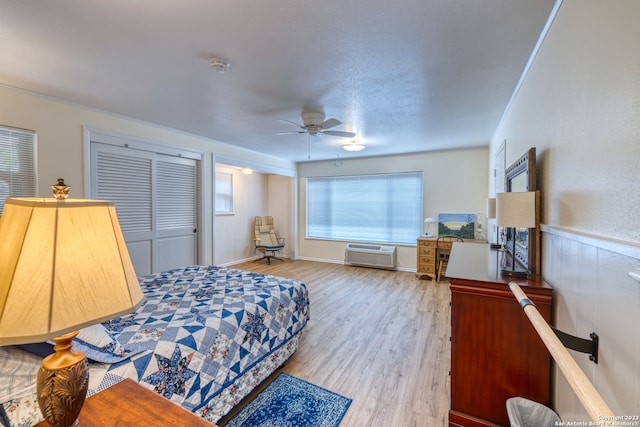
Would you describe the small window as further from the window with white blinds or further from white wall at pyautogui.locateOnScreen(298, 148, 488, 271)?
the window with white blinds

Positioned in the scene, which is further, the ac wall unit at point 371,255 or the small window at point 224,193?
the small window at point 224,193

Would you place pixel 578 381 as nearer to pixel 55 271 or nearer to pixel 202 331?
pixel 55 271

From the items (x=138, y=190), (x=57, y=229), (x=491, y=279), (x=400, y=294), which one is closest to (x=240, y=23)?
(x=57, y=229)

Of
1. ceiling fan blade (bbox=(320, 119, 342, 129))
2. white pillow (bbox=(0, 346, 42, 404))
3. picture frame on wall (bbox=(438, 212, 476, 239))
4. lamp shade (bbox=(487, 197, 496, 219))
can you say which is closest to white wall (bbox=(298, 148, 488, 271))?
picture frame on wall (bbox=(438, 212, 476, 239))

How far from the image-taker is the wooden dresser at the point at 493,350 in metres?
1.44

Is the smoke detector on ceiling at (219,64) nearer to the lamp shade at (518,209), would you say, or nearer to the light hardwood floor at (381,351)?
the lamp shade at (518,209)

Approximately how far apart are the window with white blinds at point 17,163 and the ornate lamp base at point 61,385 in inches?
118

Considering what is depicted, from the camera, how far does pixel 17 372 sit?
105cm

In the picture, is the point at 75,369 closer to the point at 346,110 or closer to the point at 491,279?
the point at 491,279

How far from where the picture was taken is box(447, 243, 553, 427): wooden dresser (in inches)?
56.7

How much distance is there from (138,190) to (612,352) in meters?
4.53

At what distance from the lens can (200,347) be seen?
5.34 feet

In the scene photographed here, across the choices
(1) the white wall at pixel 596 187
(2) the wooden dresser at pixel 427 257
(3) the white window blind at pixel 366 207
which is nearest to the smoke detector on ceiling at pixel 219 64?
(1) the white wall at pixel 596 187

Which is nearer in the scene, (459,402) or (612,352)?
(612,352)
